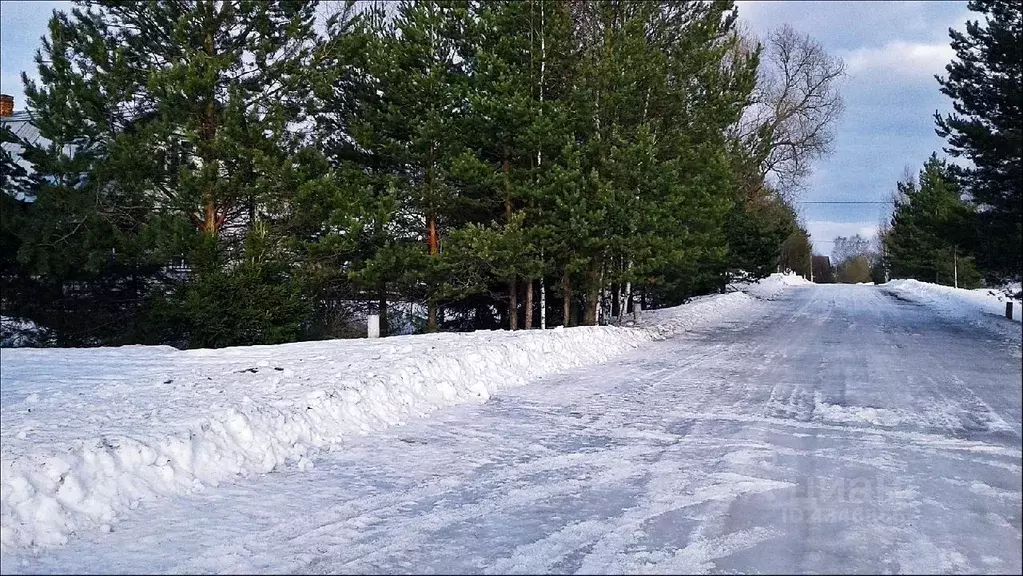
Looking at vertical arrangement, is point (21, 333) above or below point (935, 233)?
below

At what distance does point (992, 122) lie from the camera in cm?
1933

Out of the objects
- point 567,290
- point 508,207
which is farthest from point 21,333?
point 567,290

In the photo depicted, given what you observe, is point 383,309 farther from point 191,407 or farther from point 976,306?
point 976,306

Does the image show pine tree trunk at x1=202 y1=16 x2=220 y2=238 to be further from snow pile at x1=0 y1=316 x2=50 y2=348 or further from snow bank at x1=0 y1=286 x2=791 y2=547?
snow pile at x1=0 y1=316 x2=50 y2=348

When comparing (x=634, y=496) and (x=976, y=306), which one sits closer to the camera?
(x=634, y=496)

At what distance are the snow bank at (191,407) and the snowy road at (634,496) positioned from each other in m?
0.30

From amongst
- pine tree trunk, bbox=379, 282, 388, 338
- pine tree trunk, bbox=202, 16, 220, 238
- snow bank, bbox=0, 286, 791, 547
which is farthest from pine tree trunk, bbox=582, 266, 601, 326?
pine tree trunk, bbox=202, 16, 220, 238

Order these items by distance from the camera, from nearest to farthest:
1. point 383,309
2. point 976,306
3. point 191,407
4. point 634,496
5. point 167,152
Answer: point 634,496 → point 191,407 → point 167,152 → point 383,309 → point 976,306

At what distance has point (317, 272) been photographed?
1717 cm

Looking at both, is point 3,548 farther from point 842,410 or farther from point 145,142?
point 145,142

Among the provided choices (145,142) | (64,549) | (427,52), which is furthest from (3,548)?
(427,52)

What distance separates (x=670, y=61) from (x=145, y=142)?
12266mm

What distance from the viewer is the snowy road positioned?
4.45 m

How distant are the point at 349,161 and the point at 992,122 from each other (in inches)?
657
